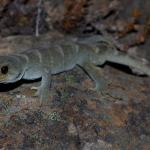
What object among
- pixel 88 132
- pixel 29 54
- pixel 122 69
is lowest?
pixel 122 69

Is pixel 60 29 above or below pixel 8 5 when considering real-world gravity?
below

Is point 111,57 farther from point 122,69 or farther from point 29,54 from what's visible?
point 29,54

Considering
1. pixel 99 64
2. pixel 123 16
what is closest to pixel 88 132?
pixel 99 64

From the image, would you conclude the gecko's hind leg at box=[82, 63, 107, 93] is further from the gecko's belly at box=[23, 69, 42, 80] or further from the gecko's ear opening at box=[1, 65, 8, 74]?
the gecko's ear opening at box=[1, 65, 8, 74]

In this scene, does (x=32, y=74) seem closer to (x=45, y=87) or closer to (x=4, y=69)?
(x=45, y=87)

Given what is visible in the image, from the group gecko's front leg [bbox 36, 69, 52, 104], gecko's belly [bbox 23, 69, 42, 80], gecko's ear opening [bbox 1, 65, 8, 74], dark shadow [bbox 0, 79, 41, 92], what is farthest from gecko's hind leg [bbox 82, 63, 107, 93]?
gecko's ear opening [bbox 1, 65, 8, 74]

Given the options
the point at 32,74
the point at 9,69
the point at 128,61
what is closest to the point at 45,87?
the point at 32,74

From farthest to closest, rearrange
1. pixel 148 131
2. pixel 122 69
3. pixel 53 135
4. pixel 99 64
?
pixel 122 69
pixel 99 64
pixel 148 131
pixel 53 135
